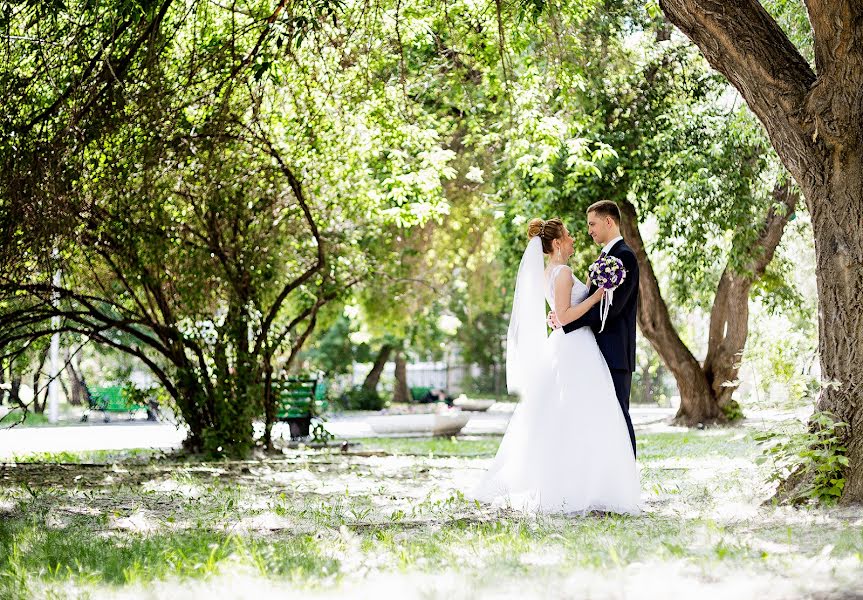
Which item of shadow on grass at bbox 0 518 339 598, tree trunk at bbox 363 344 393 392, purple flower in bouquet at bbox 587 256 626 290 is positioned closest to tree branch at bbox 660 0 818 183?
purple flower in bouquet at bbox 587 256 626 290

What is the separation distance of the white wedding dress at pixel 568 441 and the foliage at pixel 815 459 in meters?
1.03

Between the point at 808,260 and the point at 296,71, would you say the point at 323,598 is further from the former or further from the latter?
the point at 808,260

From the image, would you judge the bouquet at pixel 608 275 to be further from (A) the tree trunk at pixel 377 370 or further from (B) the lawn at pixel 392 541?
(A) the tree trunk at pixel 377 370

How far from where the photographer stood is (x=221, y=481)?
1034 cm

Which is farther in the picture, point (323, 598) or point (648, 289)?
point (648, 289)

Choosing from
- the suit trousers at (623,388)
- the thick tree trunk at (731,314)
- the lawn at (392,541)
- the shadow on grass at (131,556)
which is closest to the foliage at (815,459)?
the lawn at (392,541)

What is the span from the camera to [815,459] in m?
7.15

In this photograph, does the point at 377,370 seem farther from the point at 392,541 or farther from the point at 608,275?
the point at 392,541

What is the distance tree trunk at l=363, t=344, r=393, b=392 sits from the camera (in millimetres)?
37812

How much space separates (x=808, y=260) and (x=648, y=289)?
11.1 m

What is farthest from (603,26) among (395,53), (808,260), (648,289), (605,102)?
(808,260)

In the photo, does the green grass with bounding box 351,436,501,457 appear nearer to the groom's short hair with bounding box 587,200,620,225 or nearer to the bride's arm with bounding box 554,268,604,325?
the bride's arm with bounding box 554,268,604,325

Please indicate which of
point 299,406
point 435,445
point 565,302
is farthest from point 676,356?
point 565,302

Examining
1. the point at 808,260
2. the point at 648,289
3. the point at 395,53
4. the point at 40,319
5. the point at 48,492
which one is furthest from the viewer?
the point at 808,260
